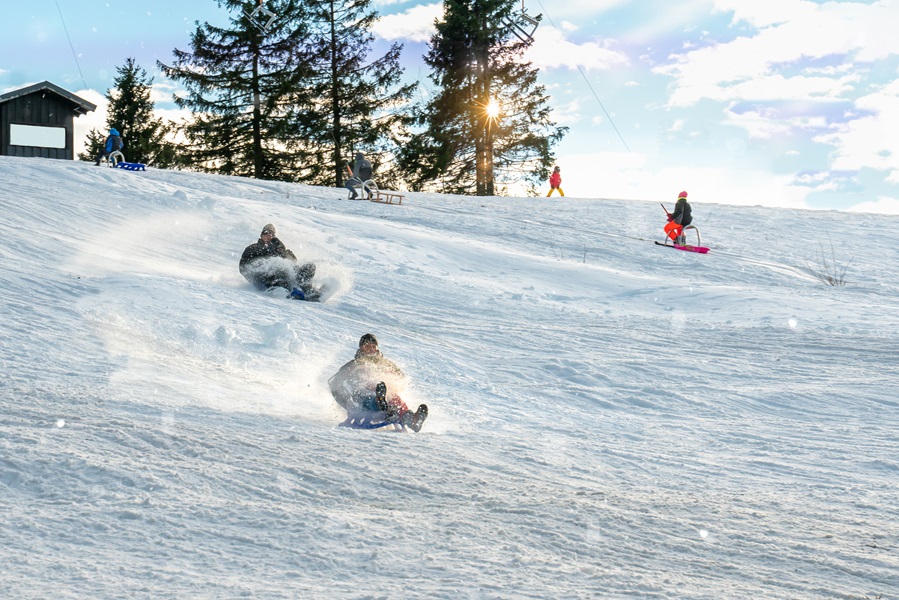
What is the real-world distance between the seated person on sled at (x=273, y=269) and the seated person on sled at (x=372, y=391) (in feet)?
17.3

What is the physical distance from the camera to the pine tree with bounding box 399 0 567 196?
40.5 meters

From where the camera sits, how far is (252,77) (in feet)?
133

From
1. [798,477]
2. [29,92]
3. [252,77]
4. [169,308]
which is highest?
[252,77]

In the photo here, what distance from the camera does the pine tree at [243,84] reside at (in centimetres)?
4012

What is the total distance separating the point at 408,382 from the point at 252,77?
3481 cm

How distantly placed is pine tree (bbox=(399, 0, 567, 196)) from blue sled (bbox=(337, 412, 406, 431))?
111 ft

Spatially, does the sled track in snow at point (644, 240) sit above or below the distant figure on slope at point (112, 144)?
below

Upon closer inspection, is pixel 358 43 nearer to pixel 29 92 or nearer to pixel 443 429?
pixel 29 92

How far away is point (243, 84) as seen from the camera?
40406mm

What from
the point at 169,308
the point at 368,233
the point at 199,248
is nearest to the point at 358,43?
the point at 368,233

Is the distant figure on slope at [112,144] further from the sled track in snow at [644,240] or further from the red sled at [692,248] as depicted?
the red sled at [692,248]

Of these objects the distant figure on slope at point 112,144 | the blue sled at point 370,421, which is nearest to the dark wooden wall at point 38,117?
the distant figure on slope at point 112,144

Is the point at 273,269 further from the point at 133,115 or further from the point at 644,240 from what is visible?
the point at 133,115

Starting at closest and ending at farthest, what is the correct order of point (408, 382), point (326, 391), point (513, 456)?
point (513, 456)
point (326, 391)
point (408, 382)
